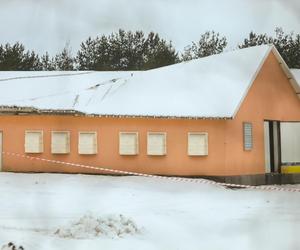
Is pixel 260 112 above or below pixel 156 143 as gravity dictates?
above

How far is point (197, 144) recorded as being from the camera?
55.1 feet

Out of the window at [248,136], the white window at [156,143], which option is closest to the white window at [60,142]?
the white window at [156,143]

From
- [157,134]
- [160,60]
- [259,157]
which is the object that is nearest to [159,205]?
[157,134]

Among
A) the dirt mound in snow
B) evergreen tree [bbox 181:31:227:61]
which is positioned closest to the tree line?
evergreen tree [bbox 181:31:227:61]

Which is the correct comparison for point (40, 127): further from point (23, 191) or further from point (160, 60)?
point (160, 60)

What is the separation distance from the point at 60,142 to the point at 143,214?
302 inches

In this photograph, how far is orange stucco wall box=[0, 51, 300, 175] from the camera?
16734 mm

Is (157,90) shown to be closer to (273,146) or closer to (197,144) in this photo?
(197,144)

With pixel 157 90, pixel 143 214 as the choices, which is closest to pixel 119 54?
pixel 157 90

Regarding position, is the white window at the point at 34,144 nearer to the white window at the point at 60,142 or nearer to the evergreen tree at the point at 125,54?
the white window at the point at 60,142

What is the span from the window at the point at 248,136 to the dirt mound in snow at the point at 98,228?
383 inches

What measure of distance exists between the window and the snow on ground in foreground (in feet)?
7.10

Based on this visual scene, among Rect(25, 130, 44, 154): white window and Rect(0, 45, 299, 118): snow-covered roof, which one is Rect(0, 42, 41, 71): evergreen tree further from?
Rect(25, 130, 44, 154): white window

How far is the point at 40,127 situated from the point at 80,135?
1.30 meters
